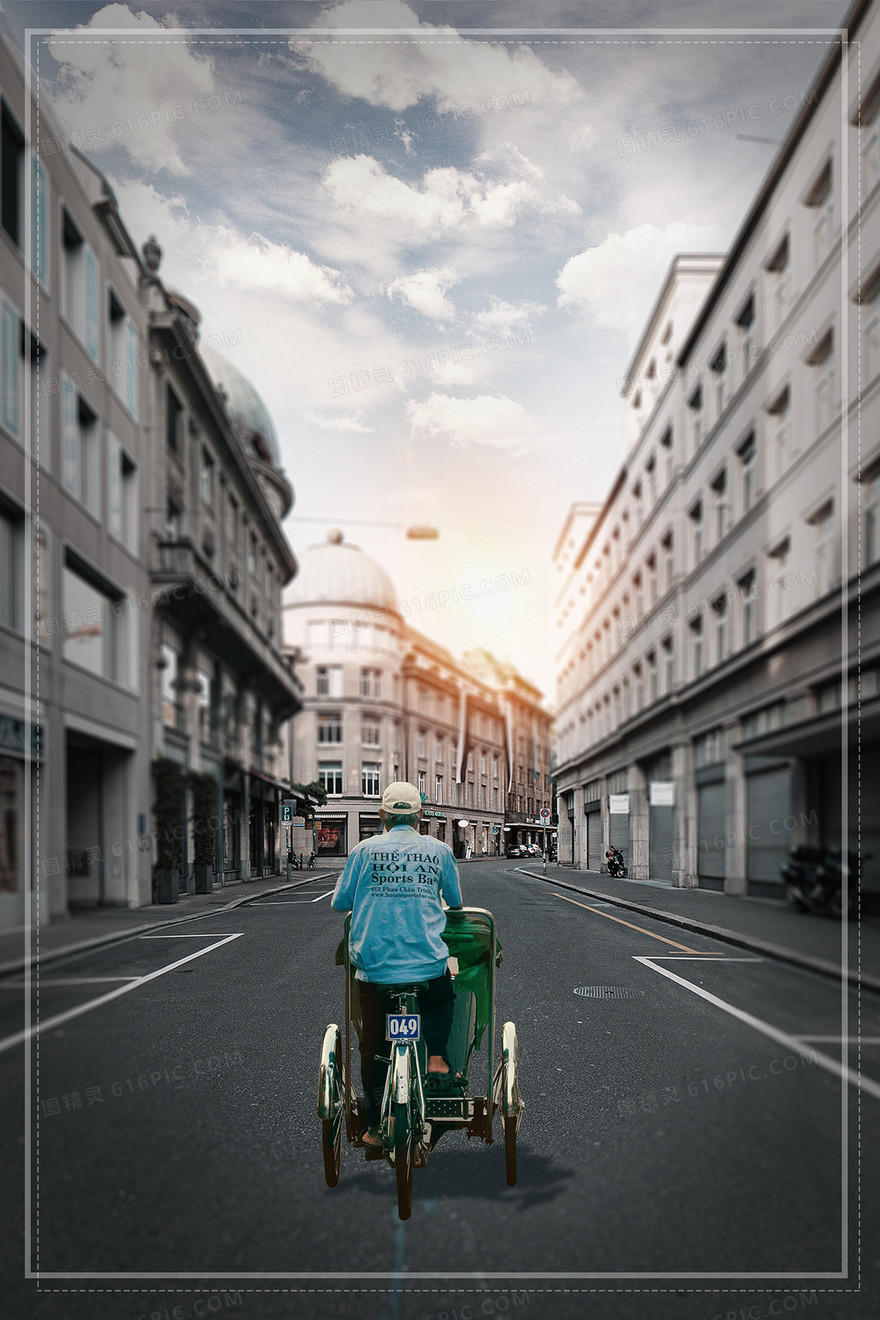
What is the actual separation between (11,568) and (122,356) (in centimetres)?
82

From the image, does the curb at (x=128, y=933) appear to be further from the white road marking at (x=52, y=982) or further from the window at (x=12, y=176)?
the window at (x=12, y=176)

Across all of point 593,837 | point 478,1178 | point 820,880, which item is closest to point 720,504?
point 820,880

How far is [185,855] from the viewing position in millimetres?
2727

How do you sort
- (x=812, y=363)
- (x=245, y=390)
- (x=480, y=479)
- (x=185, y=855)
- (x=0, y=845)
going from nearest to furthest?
1. (x=0, y=845)
2. (x=812, y=363)
3. (x=185, y=855)
4. (x=245, y=390)
5. (x=480, y=479)

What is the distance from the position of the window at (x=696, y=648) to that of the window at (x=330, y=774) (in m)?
1.22

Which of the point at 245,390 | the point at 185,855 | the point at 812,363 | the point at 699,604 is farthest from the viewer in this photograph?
the point at 245,390

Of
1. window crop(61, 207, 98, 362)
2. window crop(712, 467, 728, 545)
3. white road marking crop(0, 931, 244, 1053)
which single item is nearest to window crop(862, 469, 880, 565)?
window crop(712, 467, 728, 545)

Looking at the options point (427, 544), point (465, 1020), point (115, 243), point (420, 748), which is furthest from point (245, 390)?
point (465, 1020)

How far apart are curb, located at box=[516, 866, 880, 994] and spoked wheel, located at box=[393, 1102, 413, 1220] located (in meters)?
0.86

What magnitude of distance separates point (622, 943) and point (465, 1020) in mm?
654

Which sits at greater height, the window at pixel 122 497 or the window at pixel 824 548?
the window at pixel 122 497

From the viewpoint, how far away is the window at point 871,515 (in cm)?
199

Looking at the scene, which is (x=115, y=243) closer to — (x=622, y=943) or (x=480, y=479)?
(x=480, y=479)

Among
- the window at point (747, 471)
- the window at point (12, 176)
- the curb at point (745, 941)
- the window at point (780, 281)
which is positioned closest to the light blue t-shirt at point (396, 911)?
the curb at point (745, 941)
